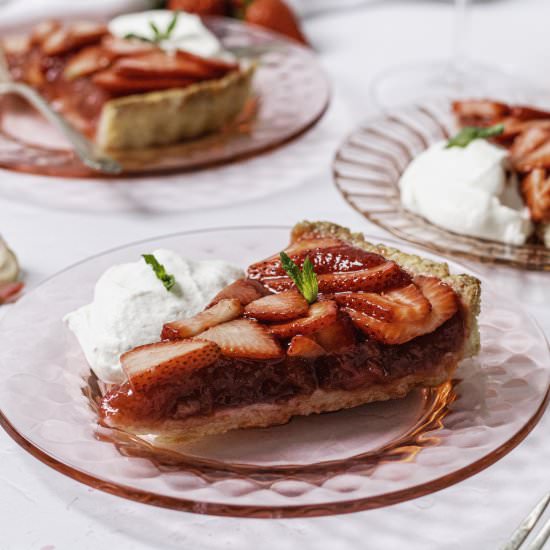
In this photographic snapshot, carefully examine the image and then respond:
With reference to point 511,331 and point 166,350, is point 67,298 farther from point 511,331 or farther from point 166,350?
point 511,331

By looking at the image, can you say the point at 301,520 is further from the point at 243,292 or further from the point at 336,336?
the point at 243,292

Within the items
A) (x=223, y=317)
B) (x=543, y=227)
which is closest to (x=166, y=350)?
(x=223, y=317)

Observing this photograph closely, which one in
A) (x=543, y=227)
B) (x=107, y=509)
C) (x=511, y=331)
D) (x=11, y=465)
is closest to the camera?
(x=107, y=509)

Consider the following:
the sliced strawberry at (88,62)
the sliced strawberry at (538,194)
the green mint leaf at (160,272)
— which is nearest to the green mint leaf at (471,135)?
the sliced strawberry at (538,194)

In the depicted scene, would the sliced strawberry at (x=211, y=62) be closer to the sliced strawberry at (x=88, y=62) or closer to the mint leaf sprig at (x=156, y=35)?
the mint leaf sprig at (x=156, y=35)

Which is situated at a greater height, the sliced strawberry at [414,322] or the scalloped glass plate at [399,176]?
the sliced strawberry at [414,322]

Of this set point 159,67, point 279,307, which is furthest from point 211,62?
point 279,307
